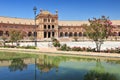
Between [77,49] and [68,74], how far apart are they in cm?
1763

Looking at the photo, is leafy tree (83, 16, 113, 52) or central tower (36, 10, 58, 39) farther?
central tower (36, 10, 58, 39)

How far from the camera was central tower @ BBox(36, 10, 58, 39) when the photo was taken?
96375 mm

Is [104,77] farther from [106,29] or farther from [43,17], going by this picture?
[43,17]

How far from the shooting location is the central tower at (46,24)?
9638cm

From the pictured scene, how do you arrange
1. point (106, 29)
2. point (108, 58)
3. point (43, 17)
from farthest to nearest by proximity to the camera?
point (43, 17)
point (106, 29)
point (108, 58)

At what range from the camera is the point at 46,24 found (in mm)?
97250

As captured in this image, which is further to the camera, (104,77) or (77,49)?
(77,49)

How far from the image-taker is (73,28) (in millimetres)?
105750

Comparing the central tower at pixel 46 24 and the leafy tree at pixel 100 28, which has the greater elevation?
the central tower at pixel 46 24

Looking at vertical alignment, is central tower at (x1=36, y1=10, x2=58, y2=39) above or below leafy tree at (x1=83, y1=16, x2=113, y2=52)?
above

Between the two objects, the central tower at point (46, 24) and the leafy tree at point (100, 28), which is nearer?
the leafy tree at point (100, 28)

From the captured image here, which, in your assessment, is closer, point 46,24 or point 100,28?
point 100,28

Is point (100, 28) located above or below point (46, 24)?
below

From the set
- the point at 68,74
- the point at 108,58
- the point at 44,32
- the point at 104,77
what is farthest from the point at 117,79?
the point at 44,32
